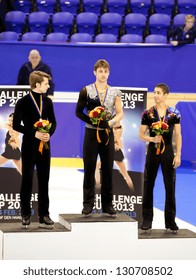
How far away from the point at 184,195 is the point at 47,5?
24.8ft

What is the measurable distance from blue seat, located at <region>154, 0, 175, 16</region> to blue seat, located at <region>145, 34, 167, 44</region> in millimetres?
1323

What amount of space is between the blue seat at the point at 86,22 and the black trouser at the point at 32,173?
33.9 feet

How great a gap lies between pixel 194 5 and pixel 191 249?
1110cm

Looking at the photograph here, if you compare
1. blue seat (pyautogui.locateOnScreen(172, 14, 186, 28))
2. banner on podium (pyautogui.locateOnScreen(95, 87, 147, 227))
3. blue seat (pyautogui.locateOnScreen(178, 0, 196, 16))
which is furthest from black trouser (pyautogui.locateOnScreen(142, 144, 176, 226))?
blue seat (pyautogui.locateOnScreen(178, 0, 196, 16))

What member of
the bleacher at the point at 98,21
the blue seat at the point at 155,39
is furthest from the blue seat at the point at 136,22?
the blue seat at the point at 155,39

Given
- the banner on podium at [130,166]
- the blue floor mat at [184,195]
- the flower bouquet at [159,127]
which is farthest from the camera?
the blue floor mat at [184,195]

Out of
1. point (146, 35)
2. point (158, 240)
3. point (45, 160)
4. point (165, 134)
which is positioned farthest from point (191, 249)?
point (146, 35)

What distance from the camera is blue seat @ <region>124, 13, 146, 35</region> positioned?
58.6 ft

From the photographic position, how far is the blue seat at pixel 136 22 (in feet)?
58.6

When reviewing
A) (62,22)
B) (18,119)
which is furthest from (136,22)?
(18,119)

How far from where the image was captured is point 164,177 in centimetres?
838

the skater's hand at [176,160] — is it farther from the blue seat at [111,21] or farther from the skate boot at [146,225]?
the blue seat at [111,21]

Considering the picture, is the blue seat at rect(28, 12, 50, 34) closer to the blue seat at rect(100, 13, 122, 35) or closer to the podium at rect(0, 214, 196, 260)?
the blue seat at rect(100, 13, 122, 35)
